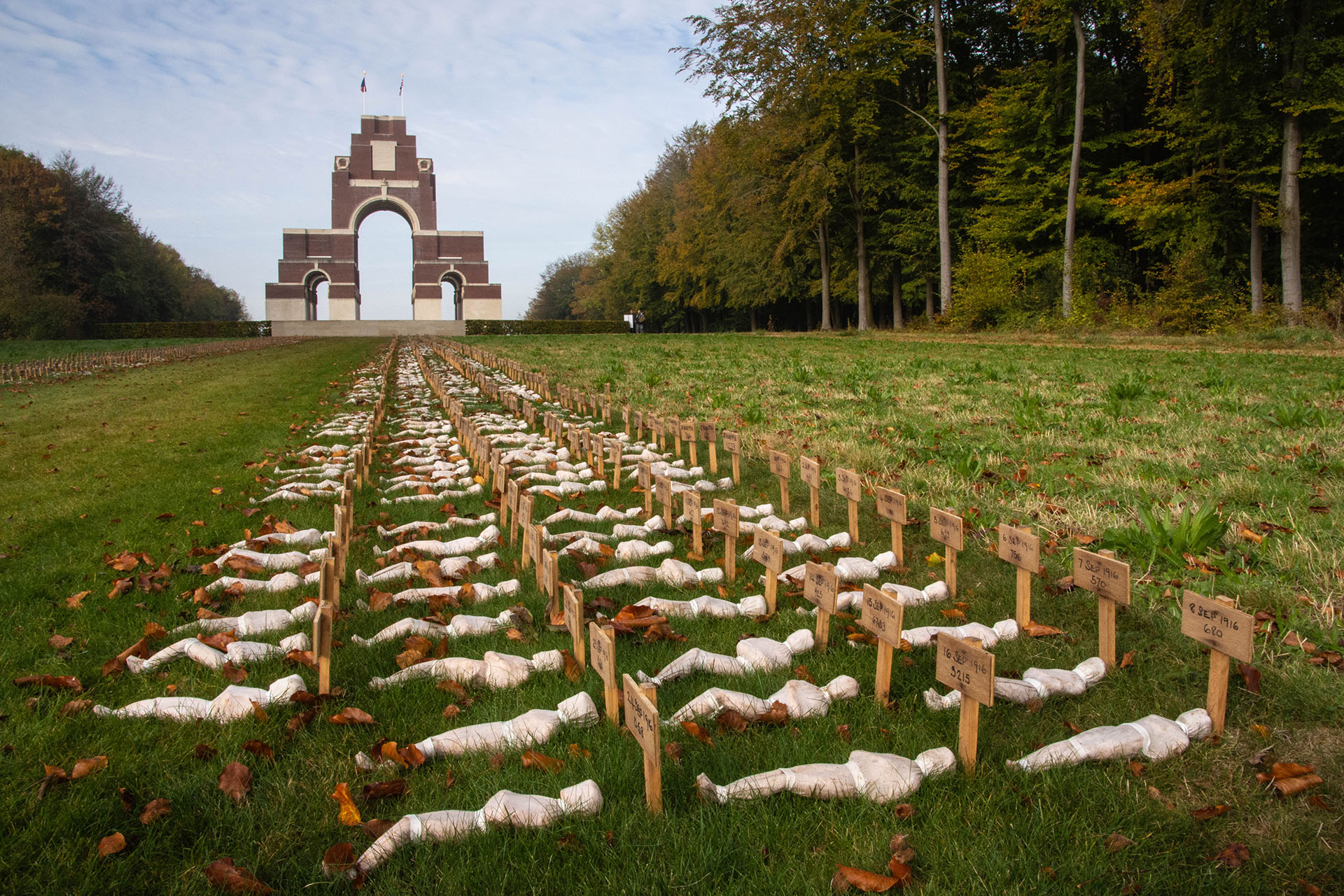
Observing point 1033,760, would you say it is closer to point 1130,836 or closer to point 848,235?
point 1130,836

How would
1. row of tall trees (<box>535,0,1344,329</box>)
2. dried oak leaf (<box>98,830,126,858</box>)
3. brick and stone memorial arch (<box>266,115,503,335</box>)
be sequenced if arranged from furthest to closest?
brick and stone memorial arch (<box>266,115,503,335</box>) < row of tall trees (<box>535,0,1344,329</box>) < dried oak leaf (<box>98,830,126,858</box>)

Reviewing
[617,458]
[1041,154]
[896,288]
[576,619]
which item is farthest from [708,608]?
[896,288]

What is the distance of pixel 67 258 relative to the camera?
2117 inches

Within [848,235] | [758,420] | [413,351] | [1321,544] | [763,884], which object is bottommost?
[763,884]

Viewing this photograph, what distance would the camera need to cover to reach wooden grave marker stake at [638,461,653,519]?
5102mm

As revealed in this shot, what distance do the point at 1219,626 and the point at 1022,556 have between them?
828mm

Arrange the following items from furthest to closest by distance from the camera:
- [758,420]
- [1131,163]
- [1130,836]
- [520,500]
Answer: [1131,163] → [758,420] → [520,500] → [1130,836]

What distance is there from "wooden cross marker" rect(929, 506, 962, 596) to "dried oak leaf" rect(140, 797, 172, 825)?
3042 mm

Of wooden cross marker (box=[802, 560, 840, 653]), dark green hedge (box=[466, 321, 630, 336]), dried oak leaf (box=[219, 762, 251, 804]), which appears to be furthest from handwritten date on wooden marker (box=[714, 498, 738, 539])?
dark green hedge (box=[466, 321, 630, 336])

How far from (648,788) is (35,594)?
360cm

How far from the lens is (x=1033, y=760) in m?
2.17

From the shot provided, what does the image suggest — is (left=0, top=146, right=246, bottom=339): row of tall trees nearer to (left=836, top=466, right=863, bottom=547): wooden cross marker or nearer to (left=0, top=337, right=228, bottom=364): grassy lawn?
(left=0, top=337, right=228, bottom=364): grassy lawn

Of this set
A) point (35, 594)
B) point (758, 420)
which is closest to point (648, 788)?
point (35, 594)

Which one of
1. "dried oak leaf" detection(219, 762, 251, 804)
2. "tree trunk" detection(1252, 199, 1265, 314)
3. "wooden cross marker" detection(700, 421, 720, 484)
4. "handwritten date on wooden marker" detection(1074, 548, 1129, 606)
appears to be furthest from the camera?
"tree trunk" detection(1252, 199, 1265, 314)
